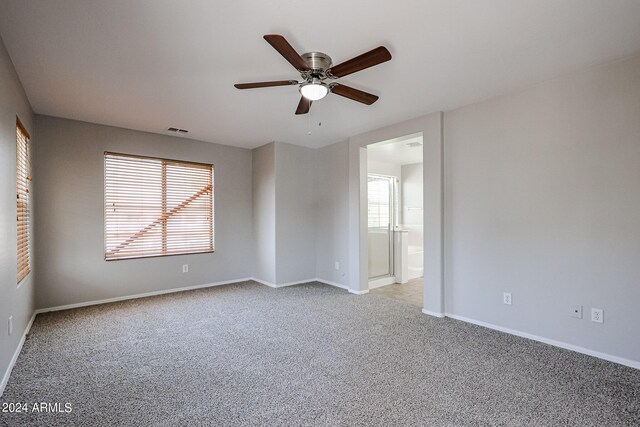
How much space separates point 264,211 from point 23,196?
2.98m

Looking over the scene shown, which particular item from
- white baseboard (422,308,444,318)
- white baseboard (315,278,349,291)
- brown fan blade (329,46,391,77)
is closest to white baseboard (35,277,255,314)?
white baseboard (315,278,349,291)

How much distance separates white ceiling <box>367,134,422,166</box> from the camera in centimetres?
501

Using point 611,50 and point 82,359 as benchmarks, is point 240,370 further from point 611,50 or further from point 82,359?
point 611,50

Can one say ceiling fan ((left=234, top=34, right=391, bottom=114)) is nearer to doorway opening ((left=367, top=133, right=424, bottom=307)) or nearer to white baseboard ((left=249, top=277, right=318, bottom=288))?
doorway opening ((left=367, top=133, right=424, bottom=307))

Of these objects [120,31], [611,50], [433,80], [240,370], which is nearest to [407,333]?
[240,370]

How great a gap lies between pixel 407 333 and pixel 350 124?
2656mm

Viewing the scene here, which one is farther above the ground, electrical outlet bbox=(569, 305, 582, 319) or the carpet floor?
electrical outlet bbox=(569, 305, 582, 319)

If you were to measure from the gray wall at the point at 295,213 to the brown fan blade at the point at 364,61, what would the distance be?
3005mm

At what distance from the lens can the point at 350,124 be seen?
165 inches

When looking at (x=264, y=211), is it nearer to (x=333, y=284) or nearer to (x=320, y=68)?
(x=333, y=284)

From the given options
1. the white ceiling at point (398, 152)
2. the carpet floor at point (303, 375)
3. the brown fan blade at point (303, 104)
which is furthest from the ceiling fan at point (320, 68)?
the white ceiling at point (398, 152)

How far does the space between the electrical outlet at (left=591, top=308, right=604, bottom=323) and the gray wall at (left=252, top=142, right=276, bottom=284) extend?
3889mm

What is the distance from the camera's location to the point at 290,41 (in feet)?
7.29

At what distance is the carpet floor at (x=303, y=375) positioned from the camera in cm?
185
